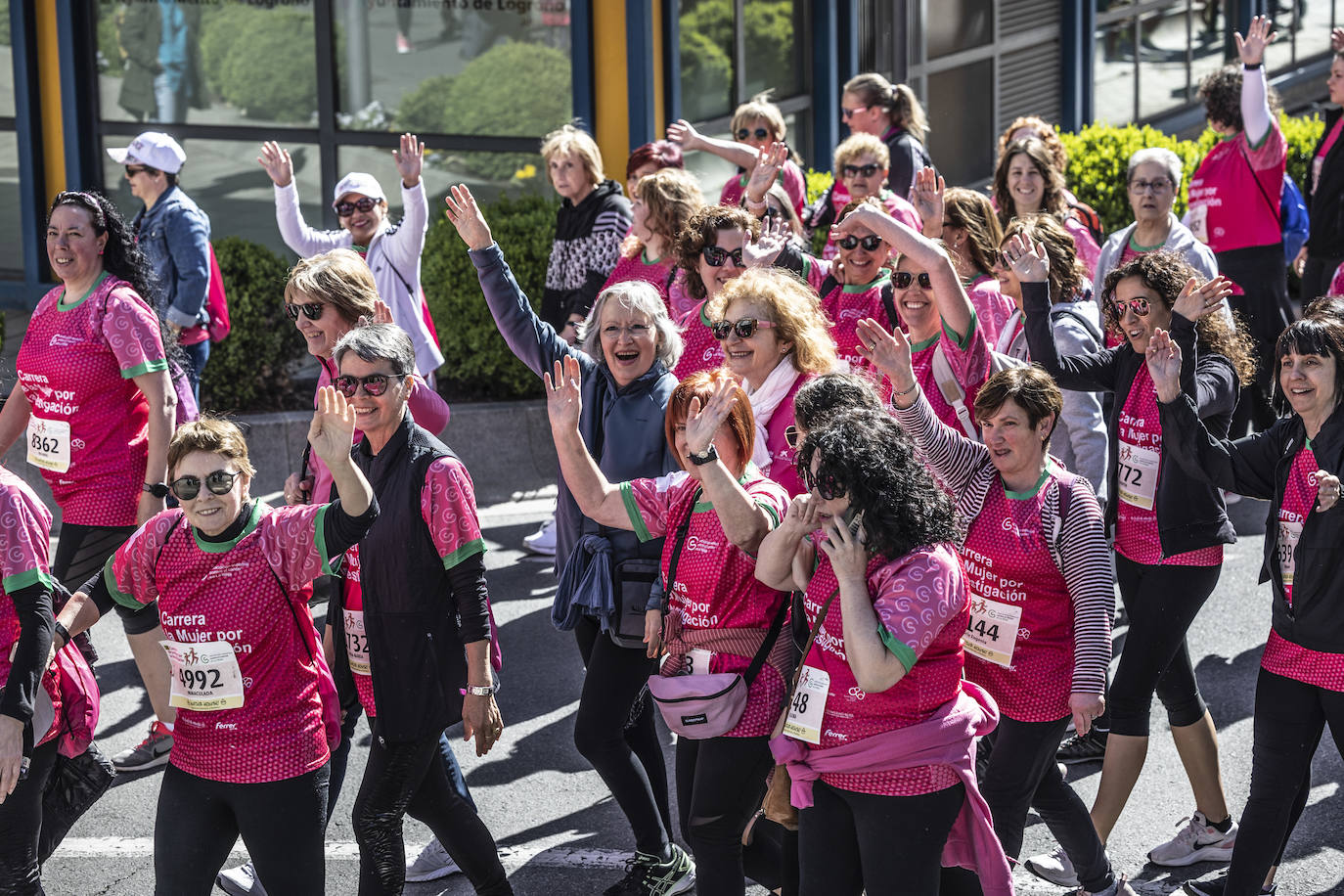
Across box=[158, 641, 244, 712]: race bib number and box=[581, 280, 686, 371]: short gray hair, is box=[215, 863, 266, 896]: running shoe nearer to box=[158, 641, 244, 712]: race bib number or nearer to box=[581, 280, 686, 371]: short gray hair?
box=[158, 641, 244, 712]: race bib number

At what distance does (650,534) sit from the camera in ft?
14.7

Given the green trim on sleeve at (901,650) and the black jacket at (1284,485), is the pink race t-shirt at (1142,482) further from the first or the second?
the green trim on sleeve at (901,650)

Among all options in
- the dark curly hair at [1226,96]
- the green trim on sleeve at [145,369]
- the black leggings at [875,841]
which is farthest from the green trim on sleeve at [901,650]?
the dark curly hair at [1226,96]

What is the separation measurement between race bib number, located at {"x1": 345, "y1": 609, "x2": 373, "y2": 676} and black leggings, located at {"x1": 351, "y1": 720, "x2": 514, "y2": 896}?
9.7 inches

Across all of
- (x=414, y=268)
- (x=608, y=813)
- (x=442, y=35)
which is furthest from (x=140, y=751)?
(x=442, y=35)

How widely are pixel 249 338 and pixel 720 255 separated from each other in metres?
4.51

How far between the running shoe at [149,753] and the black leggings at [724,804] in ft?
8.24

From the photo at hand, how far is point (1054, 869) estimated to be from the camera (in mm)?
4832

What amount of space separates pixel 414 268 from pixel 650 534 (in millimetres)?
2817

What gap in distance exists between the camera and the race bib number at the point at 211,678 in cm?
397

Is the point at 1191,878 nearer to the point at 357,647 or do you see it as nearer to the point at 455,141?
the point at 357,647

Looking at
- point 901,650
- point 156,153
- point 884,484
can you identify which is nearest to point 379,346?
point 884,484

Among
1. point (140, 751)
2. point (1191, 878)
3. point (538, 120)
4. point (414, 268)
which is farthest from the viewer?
point (538, 120)

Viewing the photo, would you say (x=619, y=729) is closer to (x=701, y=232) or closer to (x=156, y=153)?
(x=701, y=232)
